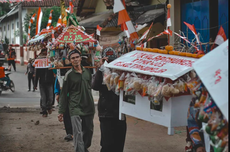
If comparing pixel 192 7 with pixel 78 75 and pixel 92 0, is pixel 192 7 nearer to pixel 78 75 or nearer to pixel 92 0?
pixel 78 75

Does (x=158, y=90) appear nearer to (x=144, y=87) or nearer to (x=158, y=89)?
(x=158, y=89)

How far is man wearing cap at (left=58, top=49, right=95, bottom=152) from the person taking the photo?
6.44 metres

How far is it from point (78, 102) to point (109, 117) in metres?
0.79

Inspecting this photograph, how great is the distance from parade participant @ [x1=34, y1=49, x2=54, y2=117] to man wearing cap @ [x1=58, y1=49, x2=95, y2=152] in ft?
13.6

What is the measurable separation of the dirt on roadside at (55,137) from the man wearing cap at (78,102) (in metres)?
0.97

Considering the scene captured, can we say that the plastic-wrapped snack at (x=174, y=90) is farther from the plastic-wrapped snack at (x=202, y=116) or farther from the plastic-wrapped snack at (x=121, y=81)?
the plastic-wrapped snack at (x=121, y=81)

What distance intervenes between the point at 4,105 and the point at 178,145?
732 cm

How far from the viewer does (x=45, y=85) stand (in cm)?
1079

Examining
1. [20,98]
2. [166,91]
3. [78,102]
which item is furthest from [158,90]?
[20,98]

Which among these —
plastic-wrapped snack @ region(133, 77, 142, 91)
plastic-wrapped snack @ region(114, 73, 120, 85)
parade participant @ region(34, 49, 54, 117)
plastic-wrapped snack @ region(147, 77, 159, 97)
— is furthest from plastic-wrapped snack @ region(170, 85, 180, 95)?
parade participant @ region(34, 49, 54, 117)

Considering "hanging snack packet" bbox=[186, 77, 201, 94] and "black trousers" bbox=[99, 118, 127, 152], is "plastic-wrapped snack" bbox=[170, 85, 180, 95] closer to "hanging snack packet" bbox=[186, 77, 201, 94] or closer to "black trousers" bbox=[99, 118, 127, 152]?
"hanging snack packet" bbox=[186, 77, 201, 94]

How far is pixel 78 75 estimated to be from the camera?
21.4ft

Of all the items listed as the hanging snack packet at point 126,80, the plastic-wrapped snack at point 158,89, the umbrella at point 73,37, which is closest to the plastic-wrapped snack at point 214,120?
the plastic-wrapped snack at point 158,89

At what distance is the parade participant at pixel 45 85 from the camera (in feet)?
34.9
